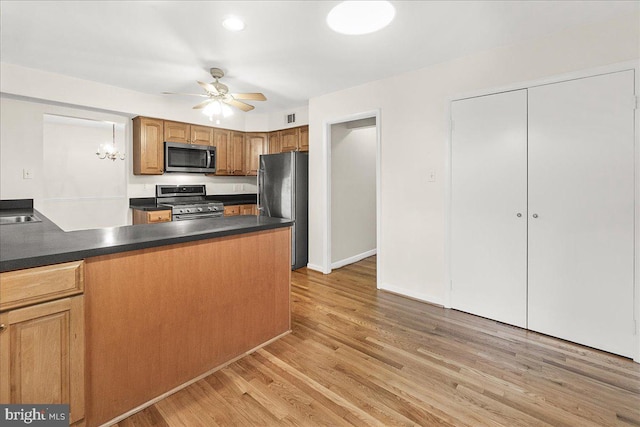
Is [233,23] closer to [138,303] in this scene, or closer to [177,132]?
[138,303]

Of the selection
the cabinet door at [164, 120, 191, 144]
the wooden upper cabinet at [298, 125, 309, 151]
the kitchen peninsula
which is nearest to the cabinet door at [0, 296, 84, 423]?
the kitchen peninsula

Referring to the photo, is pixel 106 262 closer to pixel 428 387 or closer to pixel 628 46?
pixel 428 387

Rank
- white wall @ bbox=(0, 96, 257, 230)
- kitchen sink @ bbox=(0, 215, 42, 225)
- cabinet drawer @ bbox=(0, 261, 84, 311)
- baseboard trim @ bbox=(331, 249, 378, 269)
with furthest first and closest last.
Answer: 1. baseboard trim @ bbox=(331, 249, 378, 269)
2. white wall @ bbox=(0, 96, 257, 230)
3. kitchen sink @ bbox=(0, 215, 42, 225)
4. cabinet drawer @ bbox=(0, 261, 84, 311)

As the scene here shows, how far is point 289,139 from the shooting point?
193 inches

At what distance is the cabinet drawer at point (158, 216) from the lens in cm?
402

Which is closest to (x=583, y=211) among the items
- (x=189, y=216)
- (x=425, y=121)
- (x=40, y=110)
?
(x=425, y=121)

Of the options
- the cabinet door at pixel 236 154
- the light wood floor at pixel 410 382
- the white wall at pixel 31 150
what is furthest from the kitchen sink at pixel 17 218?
the cabinet door at pixel 236 154

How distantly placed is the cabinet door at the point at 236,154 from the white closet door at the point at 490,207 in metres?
3.56

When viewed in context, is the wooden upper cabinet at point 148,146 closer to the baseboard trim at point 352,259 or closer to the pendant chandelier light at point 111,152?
the pendant chandelier light at point 111,152

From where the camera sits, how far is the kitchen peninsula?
1.25 m

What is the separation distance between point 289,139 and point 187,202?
186 centimetres

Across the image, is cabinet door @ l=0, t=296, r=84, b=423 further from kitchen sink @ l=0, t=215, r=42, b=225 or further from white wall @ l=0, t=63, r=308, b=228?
white wall @ l=0, t=63, r=308, b=228

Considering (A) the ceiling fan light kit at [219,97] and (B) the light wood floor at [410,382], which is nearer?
(B) the light wood floor at [410,382]

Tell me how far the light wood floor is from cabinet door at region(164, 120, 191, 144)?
331 centimetres
